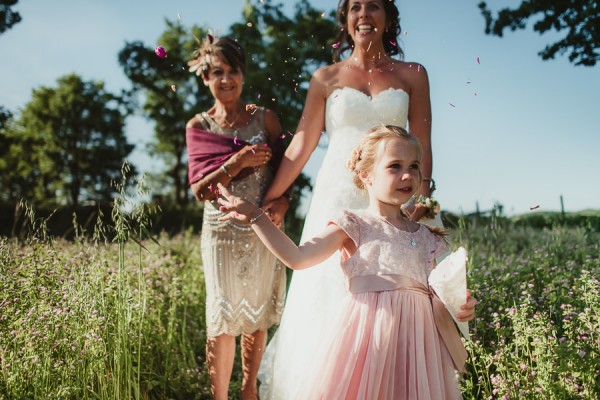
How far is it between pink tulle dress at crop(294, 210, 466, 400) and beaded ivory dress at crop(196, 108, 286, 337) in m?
1.37

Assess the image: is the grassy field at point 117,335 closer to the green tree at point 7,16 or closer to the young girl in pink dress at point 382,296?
the young girl in pink dress at point 382,296

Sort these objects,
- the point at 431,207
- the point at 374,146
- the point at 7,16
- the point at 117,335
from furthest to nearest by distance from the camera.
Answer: the point at 7,16
the point at 117,335
the point at 431,207
the point at 374,146

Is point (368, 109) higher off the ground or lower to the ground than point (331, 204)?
higher

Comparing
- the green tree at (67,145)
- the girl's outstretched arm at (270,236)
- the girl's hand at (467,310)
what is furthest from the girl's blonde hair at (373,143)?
the green tree at (67,145)

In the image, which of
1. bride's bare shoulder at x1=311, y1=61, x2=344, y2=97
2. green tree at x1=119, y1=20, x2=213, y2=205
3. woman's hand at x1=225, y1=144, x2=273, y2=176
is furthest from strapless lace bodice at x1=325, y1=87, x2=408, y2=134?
green tree at x1=119, y1=20, x2=213, y2=205

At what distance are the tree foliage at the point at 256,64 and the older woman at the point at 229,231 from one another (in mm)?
6715

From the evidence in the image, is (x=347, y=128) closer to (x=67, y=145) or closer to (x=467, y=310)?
(x=467, y=310)

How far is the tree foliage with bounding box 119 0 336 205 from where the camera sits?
1706 cm

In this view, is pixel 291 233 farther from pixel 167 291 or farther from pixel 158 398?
pixel 158 398

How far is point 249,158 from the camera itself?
4.00 metres

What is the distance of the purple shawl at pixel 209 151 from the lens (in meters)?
4.13

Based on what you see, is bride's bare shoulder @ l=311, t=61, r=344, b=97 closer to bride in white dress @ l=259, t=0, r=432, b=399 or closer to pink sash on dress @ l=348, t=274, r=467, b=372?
bride in white dress @ l=259, t=0, r=432, b=399

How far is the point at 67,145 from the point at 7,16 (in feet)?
57.4

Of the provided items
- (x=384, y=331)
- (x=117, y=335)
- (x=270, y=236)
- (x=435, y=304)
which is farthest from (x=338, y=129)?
(x=117, y=335)
